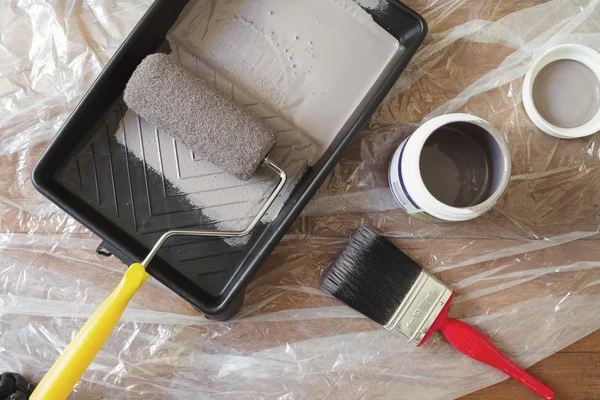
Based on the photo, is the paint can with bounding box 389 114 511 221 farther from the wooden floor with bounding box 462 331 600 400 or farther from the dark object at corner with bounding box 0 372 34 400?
the dark object at corner with bounding box 0 372 34 400

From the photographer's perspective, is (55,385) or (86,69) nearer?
(55,385)

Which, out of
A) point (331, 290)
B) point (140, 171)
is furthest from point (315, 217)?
point (140, 171)

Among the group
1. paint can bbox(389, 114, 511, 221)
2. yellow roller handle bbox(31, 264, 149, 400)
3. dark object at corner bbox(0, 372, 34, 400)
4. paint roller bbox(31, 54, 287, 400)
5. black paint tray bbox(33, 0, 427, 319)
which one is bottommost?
dark object at corner bbox(0, 372, 34, 400)

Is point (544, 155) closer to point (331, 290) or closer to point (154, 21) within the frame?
point (331, 290)

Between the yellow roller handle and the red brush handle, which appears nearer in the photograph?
the yellow roller handle

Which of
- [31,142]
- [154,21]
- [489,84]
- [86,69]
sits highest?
[489,84]

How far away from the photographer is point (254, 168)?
551 millimetres

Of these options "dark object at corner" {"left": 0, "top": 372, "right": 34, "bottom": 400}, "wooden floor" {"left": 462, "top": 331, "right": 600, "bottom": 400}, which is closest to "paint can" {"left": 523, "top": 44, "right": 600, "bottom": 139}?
"wooden floor" {"left": 462, "top": 331, "right": 600, "bottom": 400}

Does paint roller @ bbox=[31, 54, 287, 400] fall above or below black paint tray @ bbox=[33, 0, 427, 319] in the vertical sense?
above

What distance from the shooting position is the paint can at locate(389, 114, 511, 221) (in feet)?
1.79

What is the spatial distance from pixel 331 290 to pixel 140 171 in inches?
10.7

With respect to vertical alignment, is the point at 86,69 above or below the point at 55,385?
above

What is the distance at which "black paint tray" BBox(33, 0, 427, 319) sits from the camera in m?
0.57

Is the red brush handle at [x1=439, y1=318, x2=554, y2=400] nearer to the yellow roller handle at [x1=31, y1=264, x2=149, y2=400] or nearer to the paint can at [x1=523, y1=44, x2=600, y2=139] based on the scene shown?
the paint can at [x1=523, y1=44, x2=600, y2=139]
